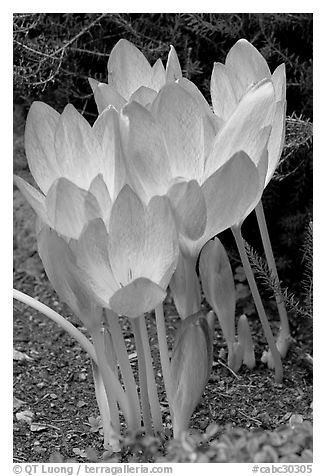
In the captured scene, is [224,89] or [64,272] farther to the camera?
[224,89]

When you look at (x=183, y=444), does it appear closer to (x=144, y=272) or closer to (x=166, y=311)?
(x=144, y=272)

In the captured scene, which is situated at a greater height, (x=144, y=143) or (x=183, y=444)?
(x=144, y=143)

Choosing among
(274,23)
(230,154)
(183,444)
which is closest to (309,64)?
(274,23)

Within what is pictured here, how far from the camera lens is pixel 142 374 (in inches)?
35.3

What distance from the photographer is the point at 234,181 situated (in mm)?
809

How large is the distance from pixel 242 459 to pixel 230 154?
0.99 feet

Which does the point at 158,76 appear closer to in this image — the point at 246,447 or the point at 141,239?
the point at 141,239

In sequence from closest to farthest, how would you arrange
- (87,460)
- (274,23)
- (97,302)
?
(97,302) < (87,460) < (274,23)

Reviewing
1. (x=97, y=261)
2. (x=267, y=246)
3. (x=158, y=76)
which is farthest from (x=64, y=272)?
(x=267, y=246)

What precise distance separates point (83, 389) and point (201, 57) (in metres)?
0.66

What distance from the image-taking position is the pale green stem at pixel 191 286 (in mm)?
874

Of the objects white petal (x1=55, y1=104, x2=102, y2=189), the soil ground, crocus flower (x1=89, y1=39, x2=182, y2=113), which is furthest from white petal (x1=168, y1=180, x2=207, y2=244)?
the soil ground

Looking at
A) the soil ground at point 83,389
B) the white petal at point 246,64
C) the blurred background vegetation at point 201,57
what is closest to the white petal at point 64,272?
the soil ground at point 83,389

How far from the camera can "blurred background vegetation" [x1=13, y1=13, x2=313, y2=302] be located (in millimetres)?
1378
